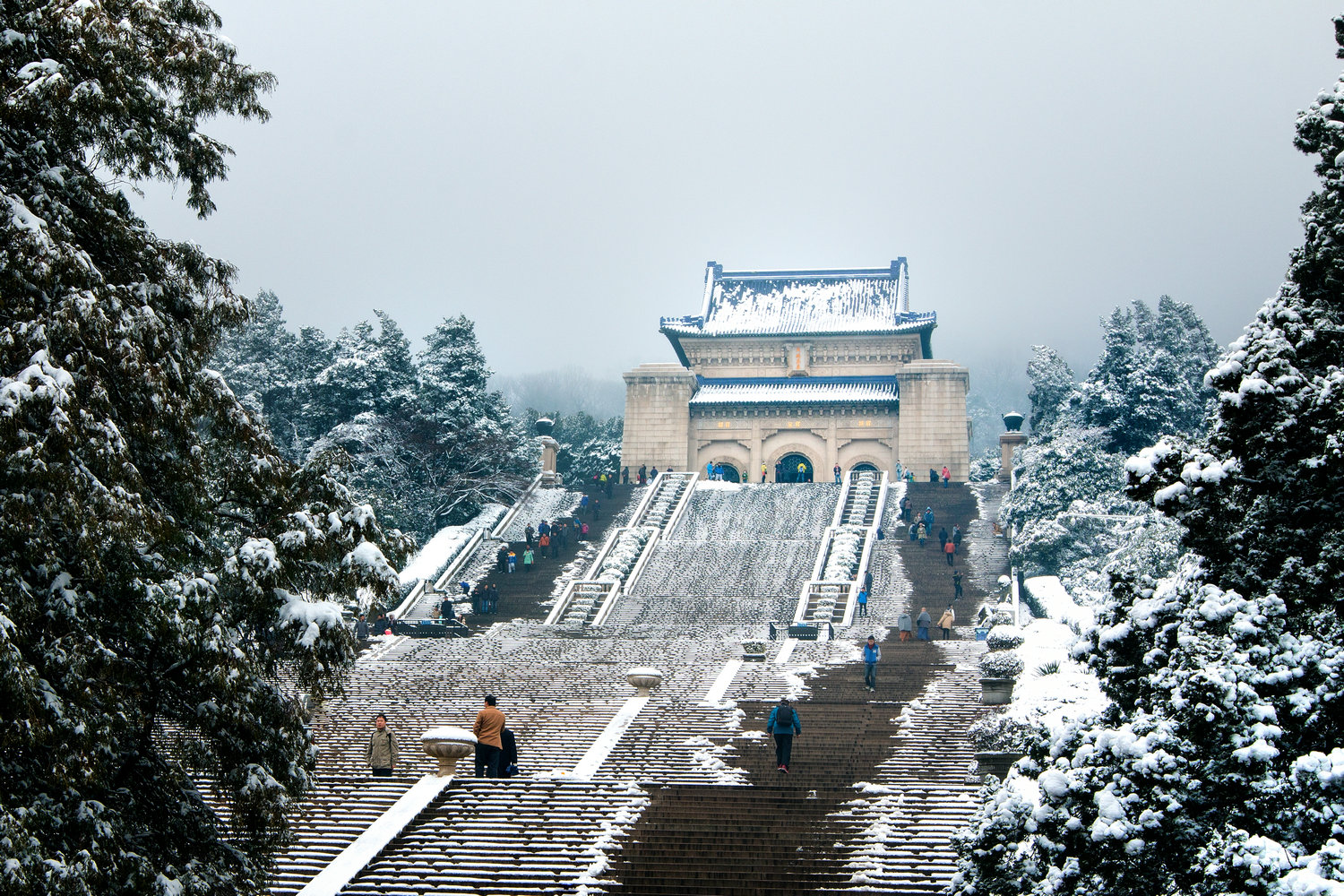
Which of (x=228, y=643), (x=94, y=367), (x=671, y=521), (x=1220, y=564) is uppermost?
(x=671, y=521)

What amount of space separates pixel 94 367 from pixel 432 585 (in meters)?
23.9

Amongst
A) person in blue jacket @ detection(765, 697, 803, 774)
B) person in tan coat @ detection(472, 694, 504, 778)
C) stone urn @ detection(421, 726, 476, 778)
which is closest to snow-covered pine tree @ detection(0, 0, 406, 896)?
stone urn @ detection(421, 726, 476, 778)

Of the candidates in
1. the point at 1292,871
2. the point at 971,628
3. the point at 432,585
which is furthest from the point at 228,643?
the point at 432,585

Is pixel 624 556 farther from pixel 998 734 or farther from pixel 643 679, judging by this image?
pixel 998 734

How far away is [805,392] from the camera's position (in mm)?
48812

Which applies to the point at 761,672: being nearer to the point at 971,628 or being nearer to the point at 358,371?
the point at 971,628

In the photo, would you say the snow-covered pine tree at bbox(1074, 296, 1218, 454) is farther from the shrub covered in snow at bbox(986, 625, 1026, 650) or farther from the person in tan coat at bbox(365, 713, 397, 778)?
the person in tan coat at bbox(365, 713, 397, 778)

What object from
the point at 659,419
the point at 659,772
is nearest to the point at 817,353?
the point at 659,419

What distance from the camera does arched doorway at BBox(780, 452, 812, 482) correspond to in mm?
48250

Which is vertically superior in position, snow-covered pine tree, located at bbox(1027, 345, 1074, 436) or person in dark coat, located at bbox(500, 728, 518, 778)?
snow-covered pine tree, located at bbox(1027, 345, 1074, 436)

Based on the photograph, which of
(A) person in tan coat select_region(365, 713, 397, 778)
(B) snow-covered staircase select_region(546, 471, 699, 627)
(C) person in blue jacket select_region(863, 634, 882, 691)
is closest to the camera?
(A) person in tan coat select_region(365, 713, 397, 778)

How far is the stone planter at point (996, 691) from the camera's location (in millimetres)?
16797

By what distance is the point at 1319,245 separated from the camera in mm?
7922

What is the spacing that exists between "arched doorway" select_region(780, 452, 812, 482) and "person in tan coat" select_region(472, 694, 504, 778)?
34779 mm
